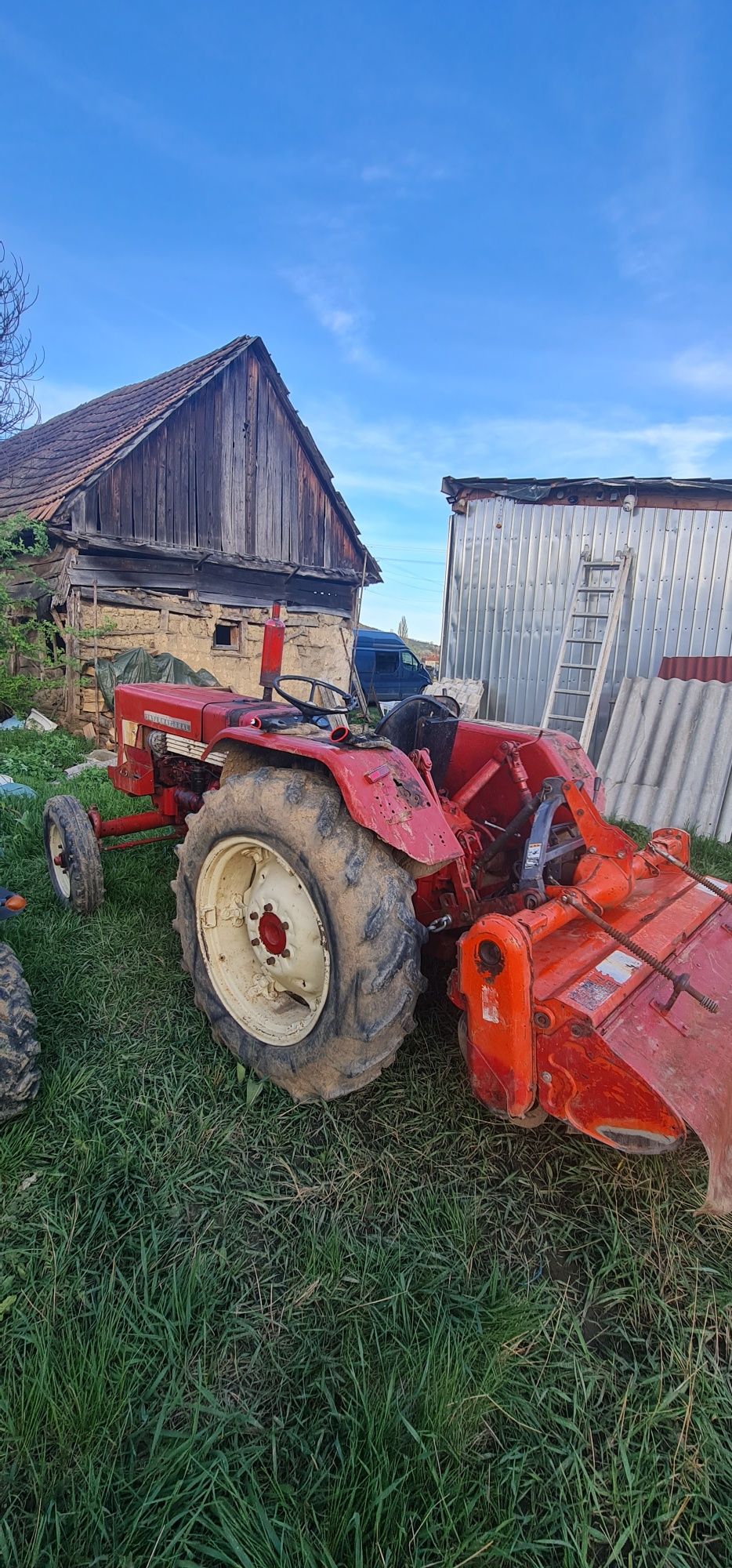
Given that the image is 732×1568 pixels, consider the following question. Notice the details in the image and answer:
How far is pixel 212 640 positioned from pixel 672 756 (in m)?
6.30

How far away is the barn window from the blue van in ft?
12.1

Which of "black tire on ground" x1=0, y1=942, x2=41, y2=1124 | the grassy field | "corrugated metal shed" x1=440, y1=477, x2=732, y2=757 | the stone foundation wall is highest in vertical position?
"corrugated metal shed" x1=440, y1=477, x2=732, y2=757

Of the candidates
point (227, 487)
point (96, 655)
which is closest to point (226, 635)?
point (227, 487)

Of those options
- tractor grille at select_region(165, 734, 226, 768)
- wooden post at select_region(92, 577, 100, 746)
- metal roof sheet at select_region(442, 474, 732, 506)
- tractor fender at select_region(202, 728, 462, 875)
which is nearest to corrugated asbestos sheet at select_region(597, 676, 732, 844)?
metal roof sheet at select_region(442, 474, 732, 506)

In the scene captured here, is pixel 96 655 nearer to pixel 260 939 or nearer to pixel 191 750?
pixel 191 750

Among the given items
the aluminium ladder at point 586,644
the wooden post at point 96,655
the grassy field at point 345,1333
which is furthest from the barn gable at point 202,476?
the grassy field at point 345,1333

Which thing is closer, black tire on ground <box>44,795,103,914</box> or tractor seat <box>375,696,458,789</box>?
tractor seat <box>375,696,458,789</box>

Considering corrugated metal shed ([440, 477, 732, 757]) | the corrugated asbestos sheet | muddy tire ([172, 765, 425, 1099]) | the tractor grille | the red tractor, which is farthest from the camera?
corrugated metal shed ([440, 477, 732, 757])

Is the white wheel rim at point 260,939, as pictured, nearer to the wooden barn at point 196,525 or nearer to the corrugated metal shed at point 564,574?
the corrugated metal shed at point 564,574

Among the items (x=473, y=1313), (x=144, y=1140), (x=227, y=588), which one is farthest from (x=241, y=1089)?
(x=227, y=588)

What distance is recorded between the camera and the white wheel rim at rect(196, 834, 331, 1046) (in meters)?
2.43

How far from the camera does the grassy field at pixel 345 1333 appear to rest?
132cm

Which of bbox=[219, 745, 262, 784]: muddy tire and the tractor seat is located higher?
the tractor seat

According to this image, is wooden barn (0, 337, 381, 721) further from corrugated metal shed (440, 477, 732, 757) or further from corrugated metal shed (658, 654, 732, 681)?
corrugated metal shed (658, 654, 732, 681)
